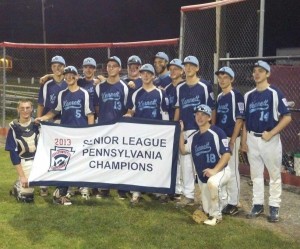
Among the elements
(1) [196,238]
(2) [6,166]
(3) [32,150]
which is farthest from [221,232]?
(2) [6,166]

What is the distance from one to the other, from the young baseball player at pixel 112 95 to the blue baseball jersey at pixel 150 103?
0.19 m

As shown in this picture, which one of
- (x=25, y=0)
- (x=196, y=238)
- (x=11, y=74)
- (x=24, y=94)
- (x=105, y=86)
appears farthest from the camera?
(x=25, y=0)

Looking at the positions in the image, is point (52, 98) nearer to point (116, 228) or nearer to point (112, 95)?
point (112, 95)

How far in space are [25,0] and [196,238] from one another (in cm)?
4214

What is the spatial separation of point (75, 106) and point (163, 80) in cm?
148

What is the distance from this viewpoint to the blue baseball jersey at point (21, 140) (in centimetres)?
634

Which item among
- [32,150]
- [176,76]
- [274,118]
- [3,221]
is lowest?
[3,221]

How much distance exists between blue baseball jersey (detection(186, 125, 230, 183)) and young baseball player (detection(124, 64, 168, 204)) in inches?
31.7

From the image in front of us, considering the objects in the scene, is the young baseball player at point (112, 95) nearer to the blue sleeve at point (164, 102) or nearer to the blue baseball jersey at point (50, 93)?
the blue sleeve at point (164, 102)

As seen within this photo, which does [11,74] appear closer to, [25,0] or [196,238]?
[196,238]

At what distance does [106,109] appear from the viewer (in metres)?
6.54

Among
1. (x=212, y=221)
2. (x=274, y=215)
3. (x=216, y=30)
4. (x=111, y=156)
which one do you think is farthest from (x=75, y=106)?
(x=216, y=30)

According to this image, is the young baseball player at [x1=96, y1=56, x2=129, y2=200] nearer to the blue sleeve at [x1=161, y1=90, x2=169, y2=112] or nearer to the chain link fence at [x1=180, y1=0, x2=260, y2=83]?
the blue sleeve at [x1=161, y1=90, x2=169, y2=112]

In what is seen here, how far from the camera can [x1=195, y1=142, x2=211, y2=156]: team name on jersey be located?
560cm
